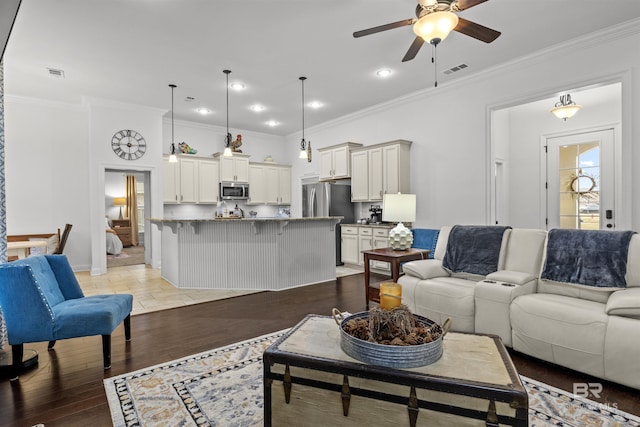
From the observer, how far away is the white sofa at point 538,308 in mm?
2117

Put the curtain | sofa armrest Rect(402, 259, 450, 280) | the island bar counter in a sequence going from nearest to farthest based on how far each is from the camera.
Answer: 1. sofa armrest Rect(402, 259, 450, 280)
2. the island bar counter
3. the curtain

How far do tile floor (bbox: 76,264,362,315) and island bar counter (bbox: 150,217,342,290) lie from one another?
21 cm

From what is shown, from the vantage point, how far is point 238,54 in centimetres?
419

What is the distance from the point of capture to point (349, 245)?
259 inches

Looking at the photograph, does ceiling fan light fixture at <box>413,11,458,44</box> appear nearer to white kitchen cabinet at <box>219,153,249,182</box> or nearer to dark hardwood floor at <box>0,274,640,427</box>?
dark hardwood floor at <box>0,274,640,427</box>

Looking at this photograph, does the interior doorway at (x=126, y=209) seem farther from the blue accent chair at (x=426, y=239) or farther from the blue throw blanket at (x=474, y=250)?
the blue throw blanket at (x=474, y=250)

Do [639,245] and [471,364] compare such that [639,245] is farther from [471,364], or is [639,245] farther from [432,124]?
[432,124]

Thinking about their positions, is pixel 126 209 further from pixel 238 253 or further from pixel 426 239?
pixel 426 239

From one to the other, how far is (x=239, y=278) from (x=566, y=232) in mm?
3797

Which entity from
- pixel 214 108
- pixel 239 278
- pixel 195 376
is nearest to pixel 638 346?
pixel 195 376

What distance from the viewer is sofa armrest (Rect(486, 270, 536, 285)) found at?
2779 mm

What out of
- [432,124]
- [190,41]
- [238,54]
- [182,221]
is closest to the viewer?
[190,41]

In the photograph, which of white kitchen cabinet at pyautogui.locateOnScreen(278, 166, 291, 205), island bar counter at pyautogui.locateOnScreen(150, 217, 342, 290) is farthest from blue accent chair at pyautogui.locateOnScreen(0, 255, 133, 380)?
white kitchen cabinet at pyautogui.locateOnScreen(278, 166, 291, 205)

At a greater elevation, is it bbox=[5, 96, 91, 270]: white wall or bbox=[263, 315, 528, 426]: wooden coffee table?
bbox=[5, 96, 91, 270]: white wall
